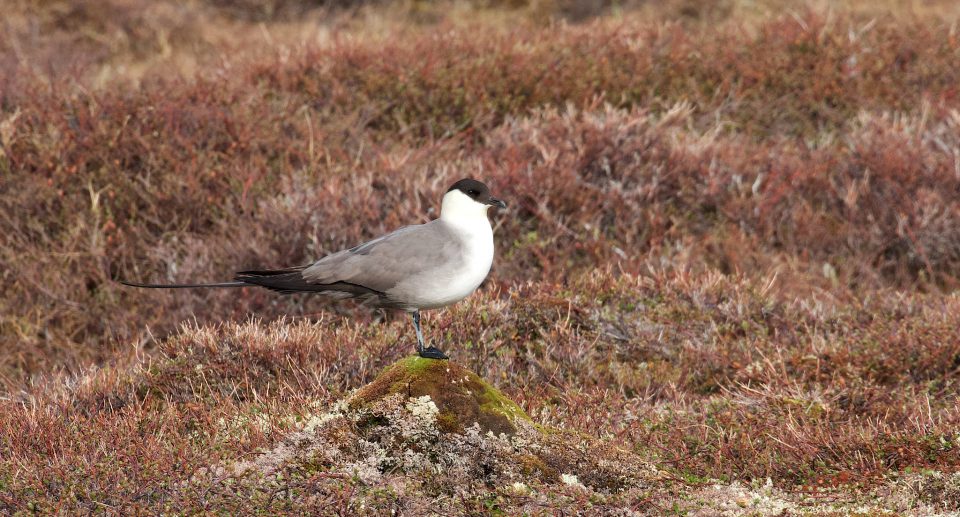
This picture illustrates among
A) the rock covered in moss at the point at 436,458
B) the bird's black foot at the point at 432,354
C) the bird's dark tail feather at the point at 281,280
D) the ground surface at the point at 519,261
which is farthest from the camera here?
the bird's dark tail feather at the point at 281,280

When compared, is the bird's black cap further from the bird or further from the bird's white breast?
the bird's white breast

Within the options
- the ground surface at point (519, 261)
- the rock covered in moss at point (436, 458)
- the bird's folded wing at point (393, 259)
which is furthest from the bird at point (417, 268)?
the ground surface at point (519, 261)

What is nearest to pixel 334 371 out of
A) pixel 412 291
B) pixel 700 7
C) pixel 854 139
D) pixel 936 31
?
pixel 412 291

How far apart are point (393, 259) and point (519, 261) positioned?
3256mm

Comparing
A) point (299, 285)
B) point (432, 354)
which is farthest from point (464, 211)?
point (299, 285)

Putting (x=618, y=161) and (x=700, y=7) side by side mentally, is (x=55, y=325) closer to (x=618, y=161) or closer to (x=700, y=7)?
(x=618, y=161)

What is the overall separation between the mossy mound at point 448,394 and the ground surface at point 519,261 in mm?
53

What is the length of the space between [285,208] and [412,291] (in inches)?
133

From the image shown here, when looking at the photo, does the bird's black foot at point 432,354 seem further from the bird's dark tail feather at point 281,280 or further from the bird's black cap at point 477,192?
the bird's black cap at point 477,192

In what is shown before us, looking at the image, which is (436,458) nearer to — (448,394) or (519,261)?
(448,394)

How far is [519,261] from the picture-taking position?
771cm

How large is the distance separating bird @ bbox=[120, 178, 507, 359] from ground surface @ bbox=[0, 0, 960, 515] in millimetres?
494

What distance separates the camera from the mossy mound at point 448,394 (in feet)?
13.8

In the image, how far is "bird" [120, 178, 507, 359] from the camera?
439cm
